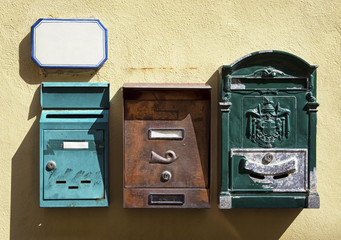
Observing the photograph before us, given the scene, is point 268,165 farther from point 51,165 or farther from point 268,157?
point 51,165

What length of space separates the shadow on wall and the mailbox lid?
0.13m

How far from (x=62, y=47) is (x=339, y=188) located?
8.37ft

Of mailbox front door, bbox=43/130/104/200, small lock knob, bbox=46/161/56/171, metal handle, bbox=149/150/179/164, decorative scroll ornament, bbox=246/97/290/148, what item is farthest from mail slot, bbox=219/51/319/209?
small lock knob, bbox=46/161/56/171

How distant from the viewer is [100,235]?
3.02 m

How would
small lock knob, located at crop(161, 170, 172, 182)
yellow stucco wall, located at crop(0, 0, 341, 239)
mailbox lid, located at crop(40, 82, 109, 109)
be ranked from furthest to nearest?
yellow stucco wall, located at crop(0, 0, 341, 239) < mailbox lid, located at crop(40, 82, 109, 109) < small lock knob, located at crop(161, 170, 172, 182)

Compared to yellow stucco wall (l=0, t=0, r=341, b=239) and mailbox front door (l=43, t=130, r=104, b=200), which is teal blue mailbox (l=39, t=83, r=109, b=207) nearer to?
mailbox front door (l=43, t=130, r=104, b=200)

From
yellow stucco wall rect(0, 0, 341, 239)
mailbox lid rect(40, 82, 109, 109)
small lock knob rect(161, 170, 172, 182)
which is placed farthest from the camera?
yellow stucco wall rect(0, 0, 341, 239)

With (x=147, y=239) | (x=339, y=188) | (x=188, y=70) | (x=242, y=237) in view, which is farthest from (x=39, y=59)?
(x=339, y=188)

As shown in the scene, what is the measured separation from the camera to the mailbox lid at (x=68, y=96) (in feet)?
9.51

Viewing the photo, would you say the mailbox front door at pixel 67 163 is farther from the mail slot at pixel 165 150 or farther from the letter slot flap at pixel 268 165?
the letter slot flap at pixel 268 165

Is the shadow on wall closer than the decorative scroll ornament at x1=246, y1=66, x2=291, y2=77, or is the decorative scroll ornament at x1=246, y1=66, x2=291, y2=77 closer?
the decorative scroll ornament at x1=246, y1=66, x2=291, y2=77

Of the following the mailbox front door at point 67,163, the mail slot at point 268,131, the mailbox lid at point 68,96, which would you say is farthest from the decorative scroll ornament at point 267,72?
the mailbox front door at point 67,163

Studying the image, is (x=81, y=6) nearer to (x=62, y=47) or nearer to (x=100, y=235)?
(x=62, y=47)

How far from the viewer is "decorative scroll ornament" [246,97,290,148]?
274cm
